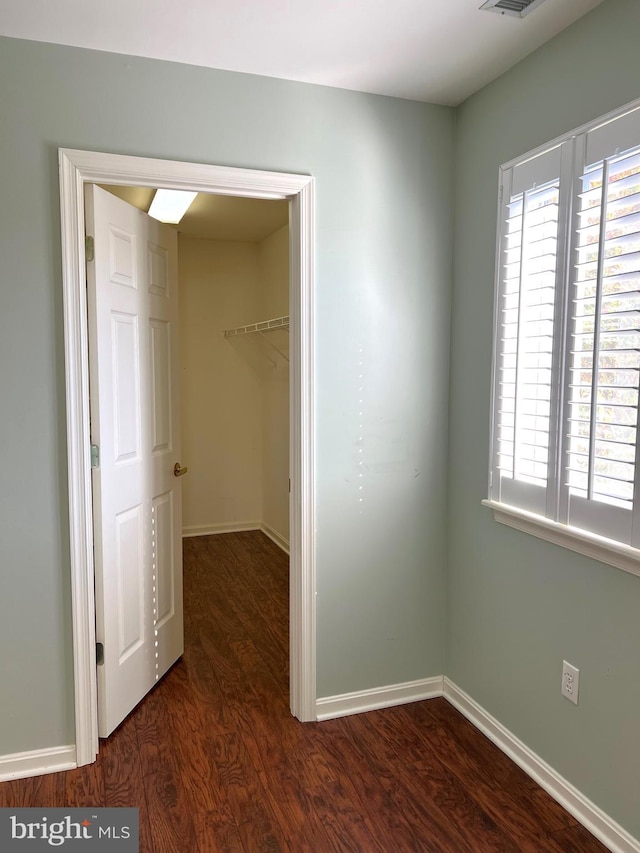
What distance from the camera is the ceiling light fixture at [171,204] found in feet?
11.9

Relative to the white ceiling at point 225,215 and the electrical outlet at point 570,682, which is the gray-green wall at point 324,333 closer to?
the electrical outlet at point 570,682

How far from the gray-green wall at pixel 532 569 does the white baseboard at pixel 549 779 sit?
28mm

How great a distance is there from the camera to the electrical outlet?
6.70 feet

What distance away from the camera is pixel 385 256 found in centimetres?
257

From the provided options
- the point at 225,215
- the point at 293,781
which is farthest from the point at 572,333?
the point at 225,215

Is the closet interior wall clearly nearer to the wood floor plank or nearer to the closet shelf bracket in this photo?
the closet shelf bracket

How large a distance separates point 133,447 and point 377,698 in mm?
1496

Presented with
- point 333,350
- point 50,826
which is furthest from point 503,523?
point 50,826

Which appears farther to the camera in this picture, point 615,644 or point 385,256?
point 385,256

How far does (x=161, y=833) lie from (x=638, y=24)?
276 cm

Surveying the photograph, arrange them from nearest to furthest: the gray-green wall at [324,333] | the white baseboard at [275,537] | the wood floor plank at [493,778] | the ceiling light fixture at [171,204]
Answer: the wood floor plank at [493,778] < the gray-green wall at [324,333] < the ceiling light fixture at [171,204] < the white baseboard at [275,537]

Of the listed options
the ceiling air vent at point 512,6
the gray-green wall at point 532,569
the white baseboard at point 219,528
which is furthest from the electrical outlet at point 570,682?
the white baseboard at point 219,528

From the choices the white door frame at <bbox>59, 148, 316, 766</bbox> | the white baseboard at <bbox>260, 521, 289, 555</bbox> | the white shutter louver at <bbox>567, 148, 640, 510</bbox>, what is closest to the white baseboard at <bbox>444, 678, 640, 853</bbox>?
the white door frame at <bbox>59, 148, 316, 766</bbox>

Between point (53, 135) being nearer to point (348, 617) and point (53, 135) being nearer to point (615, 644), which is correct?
point (348, 617)
